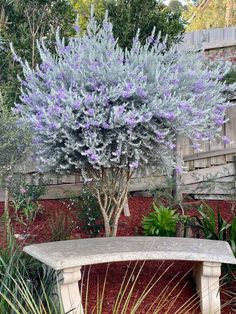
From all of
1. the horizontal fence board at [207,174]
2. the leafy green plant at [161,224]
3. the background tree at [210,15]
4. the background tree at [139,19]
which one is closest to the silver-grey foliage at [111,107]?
the leafy green plant at [161,224]

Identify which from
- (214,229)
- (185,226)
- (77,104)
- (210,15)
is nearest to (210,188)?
(185,226)

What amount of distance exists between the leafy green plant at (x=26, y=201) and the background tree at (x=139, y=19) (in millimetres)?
2235

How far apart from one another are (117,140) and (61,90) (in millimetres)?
651

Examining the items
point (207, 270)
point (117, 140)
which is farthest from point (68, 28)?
point (207, 270)

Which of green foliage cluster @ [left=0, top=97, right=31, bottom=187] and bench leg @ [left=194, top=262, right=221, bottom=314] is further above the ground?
green foliage cluster @ [left=0, top=97, right=31, bottom=187]

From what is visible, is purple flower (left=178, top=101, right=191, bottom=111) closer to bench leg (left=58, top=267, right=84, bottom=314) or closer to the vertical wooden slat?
bench leg (left=58, top=267, right=84, bottom=314)

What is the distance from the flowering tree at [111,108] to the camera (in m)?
3.66

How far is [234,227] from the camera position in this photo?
392 centimetres

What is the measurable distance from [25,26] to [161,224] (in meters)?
3.46

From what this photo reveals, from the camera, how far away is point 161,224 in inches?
185

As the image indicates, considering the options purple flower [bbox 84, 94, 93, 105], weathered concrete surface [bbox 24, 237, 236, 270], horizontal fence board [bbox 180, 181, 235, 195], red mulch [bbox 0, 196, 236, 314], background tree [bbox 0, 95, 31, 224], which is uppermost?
purple flower [bbox 84, 94, 93, 105]

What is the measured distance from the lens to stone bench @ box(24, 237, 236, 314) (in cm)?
294

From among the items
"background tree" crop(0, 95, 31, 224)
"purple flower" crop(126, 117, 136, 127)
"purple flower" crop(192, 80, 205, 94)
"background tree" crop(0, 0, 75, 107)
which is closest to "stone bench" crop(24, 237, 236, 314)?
"purple flower" crop(126, 117, 136, 127)

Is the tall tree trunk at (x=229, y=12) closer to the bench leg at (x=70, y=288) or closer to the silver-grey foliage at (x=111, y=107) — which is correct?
the silver-grey foliage at (x=111, y=107)
